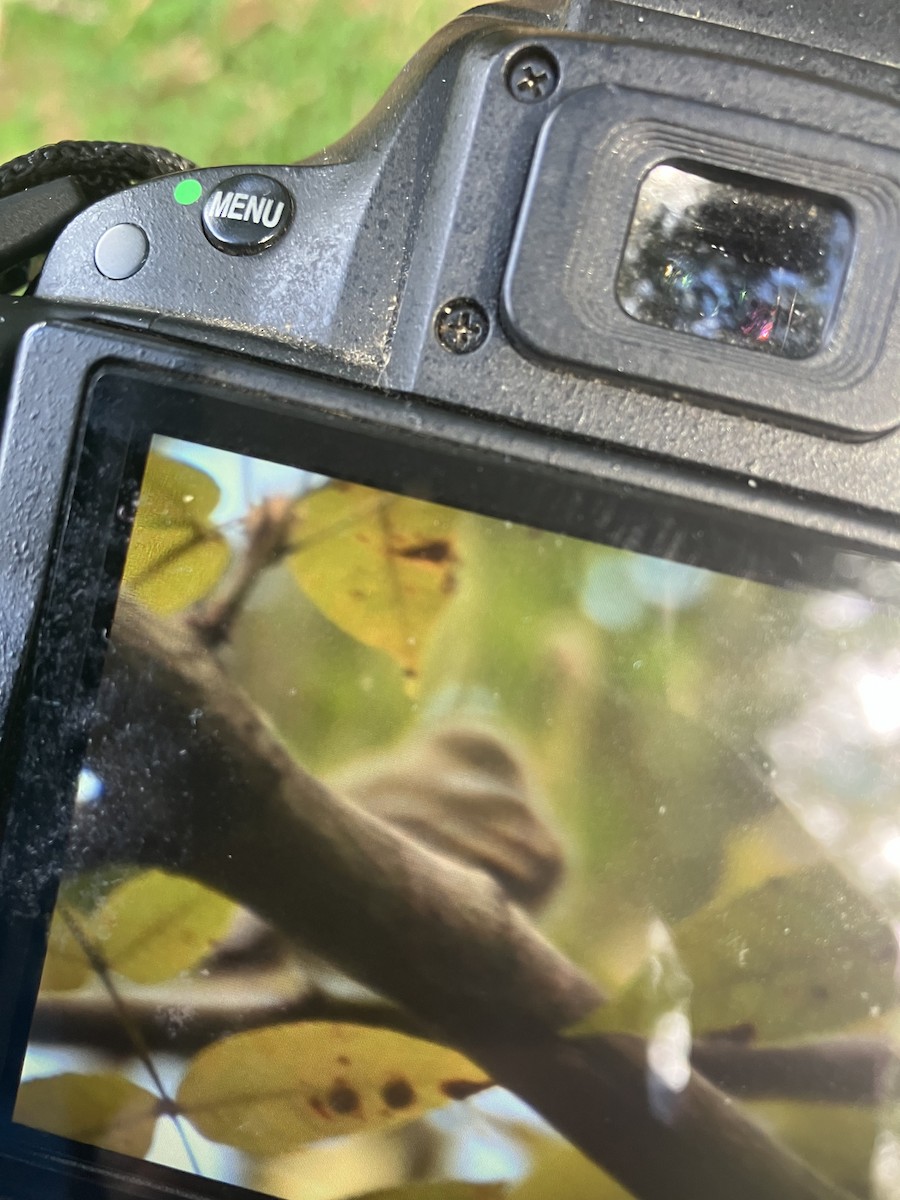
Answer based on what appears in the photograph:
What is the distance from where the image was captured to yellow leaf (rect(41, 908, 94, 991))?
565mm

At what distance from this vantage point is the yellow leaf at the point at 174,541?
0.55m

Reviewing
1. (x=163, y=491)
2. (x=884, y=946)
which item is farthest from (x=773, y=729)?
(x=163, y=491)

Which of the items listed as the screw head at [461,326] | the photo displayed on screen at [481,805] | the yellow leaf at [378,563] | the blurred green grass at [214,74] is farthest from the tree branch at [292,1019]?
the blurred green grass at [214,74]

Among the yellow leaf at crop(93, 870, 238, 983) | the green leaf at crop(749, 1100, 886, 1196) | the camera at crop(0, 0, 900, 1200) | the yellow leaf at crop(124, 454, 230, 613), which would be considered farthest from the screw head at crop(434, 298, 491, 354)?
the green leaf at crop(749, 1100, 886, 1196)

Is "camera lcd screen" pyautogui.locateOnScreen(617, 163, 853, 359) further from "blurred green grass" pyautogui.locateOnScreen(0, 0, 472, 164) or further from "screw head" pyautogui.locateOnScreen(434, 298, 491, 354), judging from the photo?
"blurred green grass" pyautogui.locateOnScreen(0, 0, 472, 164)

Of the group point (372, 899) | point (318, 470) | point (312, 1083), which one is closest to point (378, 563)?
point (318, 470)

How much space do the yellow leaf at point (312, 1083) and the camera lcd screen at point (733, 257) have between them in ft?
1.31

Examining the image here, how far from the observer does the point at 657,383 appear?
0.54 m

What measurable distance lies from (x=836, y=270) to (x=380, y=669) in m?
0.30

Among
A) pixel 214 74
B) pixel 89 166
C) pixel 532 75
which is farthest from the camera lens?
pixel 214 74

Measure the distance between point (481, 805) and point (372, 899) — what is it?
0.08 metres

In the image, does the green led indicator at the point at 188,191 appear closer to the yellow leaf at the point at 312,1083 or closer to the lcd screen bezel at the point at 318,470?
the lcd screen bezel at the point at 318,470

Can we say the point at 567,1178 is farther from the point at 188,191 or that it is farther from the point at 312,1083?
the point at 188,191

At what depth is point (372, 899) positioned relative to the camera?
0.57 m
